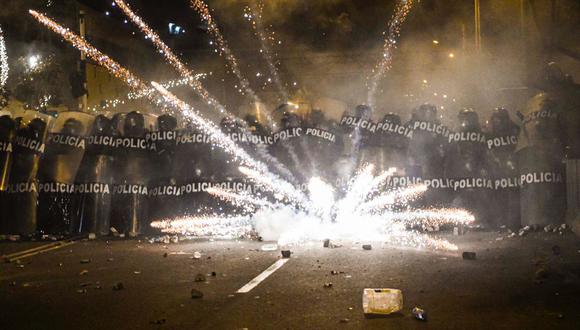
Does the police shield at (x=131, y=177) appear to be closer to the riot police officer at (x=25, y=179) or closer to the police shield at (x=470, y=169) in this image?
the riot police officer at (x=25, y=179)

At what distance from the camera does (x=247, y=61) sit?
1062 inches

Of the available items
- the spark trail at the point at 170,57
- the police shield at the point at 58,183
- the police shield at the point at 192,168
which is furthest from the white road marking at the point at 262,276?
the spark trail at the point at 170,57

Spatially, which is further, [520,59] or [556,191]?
[520,59]

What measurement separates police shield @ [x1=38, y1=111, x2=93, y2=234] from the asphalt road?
266 centimetres

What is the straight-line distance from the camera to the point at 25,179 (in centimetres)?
1113

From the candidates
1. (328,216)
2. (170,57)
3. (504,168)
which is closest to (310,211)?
(328,216)

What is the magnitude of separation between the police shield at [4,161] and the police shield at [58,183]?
58 cm

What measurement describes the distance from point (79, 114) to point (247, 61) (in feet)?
52.1

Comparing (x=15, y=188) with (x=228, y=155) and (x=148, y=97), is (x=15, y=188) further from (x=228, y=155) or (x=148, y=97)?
(x=148, y=97)

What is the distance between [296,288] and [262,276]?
2.75 ft

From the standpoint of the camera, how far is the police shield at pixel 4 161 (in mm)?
11086

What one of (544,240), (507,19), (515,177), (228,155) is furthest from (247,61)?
(544,240)

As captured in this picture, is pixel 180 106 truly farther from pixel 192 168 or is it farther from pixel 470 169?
pixel 470 169

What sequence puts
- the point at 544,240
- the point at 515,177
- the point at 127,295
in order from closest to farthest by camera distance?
the point at 127,295, the point at 544,240, the point at 515,177
